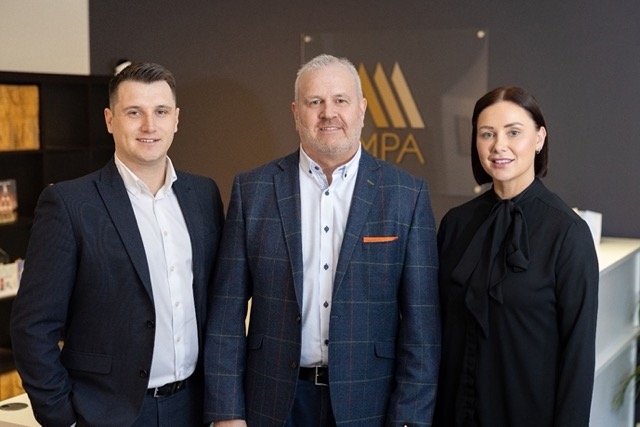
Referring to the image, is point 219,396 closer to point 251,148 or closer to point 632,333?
point 632,333

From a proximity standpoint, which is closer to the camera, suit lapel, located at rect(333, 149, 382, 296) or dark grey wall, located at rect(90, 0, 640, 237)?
suit lapel, located at rect(333, 149, 382, 296)

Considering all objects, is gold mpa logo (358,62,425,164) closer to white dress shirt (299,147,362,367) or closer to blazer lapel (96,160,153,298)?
white dress shirt (299,147,362,367)

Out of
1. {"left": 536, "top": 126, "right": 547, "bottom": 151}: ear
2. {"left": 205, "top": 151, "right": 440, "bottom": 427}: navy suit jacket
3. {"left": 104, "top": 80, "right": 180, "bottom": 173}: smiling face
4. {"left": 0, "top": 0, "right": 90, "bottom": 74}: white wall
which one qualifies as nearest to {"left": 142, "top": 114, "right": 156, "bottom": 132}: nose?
{"left": 104, "top": 80, "right": 180, "bottom": 173}: smiling face

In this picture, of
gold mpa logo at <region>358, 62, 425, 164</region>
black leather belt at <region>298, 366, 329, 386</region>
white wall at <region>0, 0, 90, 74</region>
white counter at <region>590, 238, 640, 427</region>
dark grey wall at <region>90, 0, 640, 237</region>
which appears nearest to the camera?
black leather belt at <region>298, 366, 329, 386</region>

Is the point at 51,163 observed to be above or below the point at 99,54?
below

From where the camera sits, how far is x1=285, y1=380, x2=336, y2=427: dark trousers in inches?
98.2

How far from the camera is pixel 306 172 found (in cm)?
256

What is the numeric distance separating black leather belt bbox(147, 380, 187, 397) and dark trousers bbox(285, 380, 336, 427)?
0.31 meters

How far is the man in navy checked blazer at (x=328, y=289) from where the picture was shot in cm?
246

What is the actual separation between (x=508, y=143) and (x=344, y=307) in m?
0.63

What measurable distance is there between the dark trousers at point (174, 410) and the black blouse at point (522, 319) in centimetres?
70

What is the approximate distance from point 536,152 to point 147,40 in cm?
347

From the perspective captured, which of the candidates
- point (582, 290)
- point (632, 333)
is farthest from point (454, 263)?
point (632, 333)

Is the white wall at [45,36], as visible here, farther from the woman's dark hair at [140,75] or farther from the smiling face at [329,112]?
the smiling face at [329,112]
